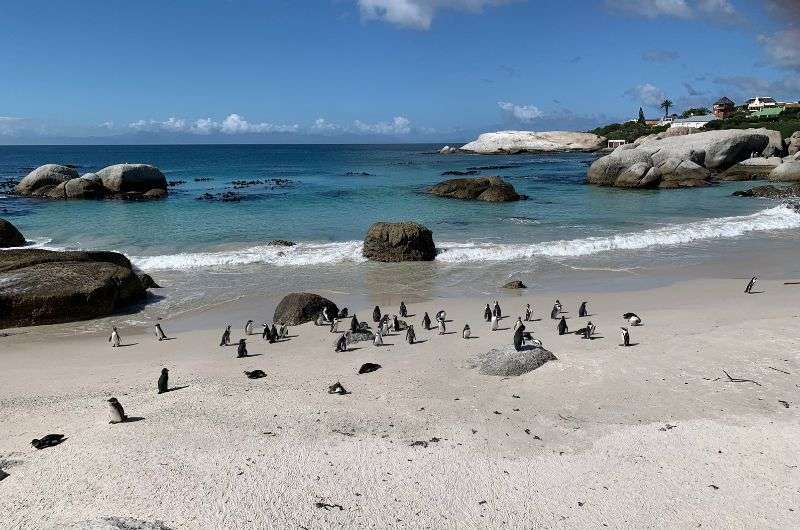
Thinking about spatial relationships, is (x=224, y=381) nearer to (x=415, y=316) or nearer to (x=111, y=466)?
(x=111, y=466)

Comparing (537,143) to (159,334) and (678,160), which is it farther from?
(159,334)

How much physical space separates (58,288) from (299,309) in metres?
6.86

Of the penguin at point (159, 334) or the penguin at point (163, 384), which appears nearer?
the penguin at point (163, 384)

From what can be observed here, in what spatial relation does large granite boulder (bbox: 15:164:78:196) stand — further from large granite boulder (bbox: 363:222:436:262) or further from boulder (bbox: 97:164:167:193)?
large granite boulder (bbox: 363:222:436:262)

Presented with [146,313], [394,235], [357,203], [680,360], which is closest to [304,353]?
[146,313]

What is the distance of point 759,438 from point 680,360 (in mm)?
3106

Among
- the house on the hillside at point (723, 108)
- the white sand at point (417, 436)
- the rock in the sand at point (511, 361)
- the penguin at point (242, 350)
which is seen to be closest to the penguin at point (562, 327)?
the white sand at point (417, 436)

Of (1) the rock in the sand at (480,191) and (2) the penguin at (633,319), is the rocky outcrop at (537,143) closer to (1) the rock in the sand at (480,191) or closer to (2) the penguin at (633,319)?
(1) the rock in the sand at (480,191)

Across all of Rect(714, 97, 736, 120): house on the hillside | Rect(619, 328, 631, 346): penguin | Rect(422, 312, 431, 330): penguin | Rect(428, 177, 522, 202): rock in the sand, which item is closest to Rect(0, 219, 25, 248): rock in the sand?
Rect(422, 312, 431, 330): penguin

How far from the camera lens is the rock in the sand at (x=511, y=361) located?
11.6m

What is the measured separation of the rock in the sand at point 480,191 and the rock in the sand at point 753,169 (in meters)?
24.1

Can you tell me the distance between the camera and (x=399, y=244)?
948 inches

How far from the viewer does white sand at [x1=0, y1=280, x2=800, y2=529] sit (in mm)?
7379

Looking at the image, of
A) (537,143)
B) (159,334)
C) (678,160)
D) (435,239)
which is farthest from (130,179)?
(537,143)
